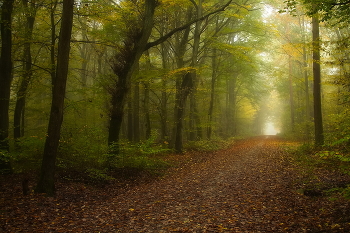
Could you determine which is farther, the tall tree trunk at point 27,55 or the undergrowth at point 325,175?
the tall tree trunk at point 27,55

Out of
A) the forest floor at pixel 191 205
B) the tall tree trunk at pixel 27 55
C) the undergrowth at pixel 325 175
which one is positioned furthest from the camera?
the tall tree trunk at pixel 27 55

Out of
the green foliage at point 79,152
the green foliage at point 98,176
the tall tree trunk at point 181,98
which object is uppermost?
the tall tree trunk at point 181,98

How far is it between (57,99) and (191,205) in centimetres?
488

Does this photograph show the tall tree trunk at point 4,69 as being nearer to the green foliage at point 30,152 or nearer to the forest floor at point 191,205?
the green foliage at point 30,152

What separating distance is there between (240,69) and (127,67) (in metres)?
14.0

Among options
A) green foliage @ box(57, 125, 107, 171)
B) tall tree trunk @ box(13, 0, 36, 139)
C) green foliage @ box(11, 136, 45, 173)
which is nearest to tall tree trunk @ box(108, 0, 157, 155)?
green foliage @ box(57, 125, 107, 171)

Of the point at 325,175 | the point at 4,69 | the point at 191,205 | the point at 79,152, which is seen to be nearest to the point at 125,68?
the point at 79,152

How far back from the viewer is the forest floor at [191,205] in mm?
5164

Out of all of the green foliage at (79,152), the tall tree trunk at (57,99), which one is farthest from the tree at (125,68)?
the tall tree trunk at (57,99)

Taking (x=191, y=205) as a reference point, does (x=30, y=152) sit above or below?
above

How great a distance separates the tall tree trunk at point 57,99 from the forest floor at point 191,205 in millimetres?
530

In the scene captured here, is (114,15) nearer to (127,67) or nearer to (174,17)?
(127,67)

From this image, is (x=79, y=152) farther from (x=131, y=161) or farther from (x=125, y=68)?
(x=125, y=68)

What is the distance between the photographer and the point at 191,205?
6645 millimetres
